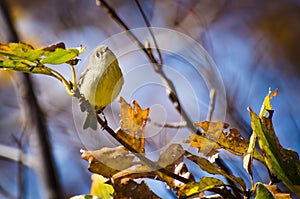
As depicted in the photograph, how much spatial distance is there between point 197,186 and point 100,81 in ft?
0.54

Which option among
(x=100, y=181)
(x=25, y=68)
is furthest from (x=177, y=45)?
(x=25, y=68)

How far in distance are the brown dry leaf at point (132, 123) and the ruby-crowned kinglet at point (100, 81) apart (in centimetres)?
3

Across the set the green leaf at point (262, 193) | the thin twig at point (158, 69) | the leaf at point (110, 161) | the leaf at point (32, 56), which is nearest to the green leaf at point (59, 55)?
the leaf at point (32, 56)

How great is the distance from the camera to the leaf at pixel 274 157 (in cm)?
45

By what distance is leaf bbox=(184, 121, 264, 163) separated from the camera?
501 mm

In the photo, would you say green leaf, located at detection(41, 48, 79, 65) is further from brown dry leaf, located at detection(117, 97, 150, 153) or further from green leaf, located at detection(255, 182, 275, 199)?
green leaf, located at detection(255, 182, 275, 199)

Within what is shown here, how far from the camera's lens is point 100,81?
0.54 metres

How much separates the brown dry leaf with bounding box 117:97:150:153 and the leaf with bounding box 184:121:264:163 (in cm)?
6

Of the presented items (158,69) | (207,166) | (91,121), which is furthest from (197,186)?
(158,69)

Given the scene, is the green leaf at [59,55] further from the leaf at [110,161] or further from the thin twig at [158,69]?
the thin twig at [158,69]

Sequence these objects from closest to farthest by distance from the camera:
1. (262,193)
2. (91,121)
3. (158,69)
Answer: (262,193) < (91,121) < (158,69)

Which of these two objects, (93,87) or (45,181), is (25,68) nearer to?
(93,87)

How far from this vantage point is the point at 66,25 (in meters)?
1.97

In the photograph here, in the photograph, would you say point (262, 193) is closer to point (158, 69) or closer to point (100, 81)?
point (100, 81)
